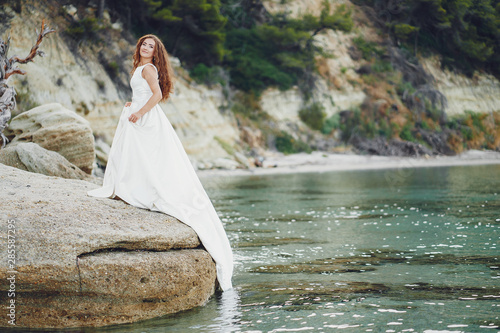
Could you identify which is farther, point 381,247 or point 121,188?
point 381,247

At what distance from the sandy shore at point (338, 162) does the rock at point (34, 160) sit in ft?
48.3

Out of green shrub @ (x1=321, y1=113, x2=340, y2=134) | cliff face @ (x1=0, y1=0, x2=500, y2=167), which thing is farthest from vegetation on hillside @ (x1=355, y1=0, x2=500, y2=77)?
green shrub @ (x1=321, y1=113, x2=340, y2=134)

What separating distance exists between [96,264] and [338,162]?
2765 cm

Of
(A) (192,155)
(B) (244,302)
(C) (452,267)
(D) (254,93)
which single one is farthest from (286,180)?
(B) (244,302)

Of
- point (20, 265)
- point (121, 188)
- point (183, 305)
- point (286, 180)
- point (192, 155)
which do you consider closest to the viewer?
point (20, 265)

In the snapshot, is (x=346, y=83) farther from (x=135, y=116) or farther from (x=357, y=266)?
(x=135, y=116)

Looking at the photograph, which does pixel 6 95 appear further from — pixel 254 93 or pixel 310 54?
pixel 310 54

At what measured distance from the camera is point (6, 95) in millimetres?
11320

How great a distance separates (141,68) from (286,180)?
17.2 m

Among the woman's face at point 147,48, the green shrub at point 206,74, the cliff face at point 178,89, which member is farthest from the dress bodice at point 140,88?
the green shrub at point 206,74

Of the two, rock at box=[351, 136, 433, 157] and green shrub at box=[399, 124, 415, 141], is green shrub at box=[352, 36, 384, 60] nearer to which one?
green shrub at box=[399, 124, 415, 141]

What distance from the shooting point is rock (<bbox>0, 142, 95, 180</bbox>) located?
1055 cm

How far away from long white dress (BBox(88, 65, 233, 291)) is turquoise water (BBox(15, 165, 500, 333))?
2.49 feet

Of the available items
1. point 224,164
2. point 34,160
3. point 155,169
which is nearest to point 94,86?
point 224,164
